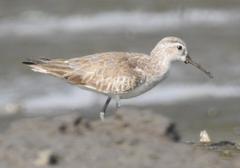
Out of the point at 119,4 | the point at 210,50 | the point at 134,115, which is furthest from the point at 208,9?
the point at 134,115

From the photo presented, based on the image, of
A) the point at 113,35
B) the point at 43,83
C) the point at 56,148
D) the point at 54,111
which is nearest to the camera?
the point at 56,148

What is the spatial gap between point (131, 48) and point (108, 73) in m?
6.25

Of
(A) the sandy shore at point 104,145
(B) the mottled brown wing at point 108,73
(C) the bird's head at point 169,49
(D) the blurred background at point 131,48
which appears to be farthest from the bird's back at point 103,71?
(D) the blurred background at point 131,48

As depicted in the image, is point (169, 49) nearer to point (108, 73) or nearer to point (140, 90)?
point (140, 90)

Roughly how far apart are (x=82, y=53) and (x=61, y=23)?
2.01m

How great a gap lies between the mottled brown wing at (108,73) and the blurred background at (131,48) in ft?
7.38

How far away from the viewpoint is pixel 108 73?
10773mm

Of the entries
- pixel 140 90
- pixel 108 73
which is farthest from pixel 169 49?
pixel 108 73

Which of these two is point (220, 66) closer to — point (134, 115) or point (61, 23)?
point (61, 23)

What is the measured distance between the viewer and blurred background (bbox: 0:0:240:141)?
14.3 metres

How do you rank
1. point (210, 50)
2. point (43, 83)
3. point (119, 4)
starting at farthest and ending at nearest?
point (119, 4) → point (210, 50) → point (43, 83)

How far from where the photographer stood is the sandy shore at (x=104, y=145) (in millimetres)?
7996

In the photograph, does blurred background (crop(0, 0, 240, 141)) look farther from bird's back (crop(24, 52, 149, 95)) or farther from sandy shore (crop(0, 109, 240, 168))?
sandy shore (crop(0, 109, 240, 168))

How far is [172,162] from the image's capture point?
26.8ft
